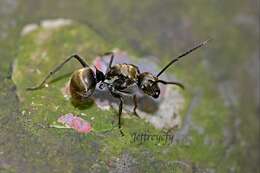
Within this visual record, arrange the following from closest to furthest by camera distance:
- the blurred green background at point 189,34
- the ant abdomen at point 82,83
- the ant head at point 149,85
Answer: the ant abdomen at point 82,83, the ant head at point 149,85, the blurred green background at point 189,34

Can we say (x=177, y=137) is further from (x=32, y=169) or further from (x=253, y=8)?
(x=253, y=8)

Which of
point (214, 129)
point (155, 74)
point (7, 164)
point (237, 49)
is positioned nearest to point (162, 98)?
point (155, 74)

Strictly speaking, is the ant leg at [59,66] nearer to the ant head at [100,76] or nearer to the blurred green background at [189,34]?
the ant head at [100,76]

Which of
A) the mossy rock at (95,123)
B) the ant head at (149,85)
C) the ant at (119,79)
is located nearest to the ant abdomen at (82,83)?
the ant at (119,79)

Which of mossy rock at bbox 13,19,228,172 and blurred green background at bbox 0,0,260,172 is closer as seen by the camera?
mossy rock at bbox 13,19,228,172

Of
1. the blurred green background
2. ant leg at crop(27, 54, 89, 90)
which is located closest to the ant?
ant leg at crop(27, 54, 89, 90)

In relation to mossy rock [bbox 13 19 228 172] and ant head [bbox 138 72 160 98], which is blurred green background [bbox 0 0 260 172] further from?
ant head [bbox 138 72 160 98]
